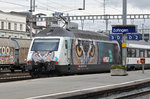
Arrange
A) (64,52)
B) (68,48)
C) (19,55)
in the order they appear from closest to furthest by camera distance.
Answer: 1. (64,52)
2. (68,48)
3. (19,55)

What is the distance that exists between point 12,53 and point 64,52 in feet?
44.4

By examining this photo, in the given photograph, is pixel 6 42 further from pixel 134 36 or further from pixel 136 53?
pixel 134 36

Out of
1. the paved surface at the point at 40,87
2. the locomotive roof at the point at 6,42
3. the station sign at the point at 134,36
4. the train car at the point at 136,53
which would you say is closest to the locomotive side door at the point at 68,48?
the station sign at the point at 134,36

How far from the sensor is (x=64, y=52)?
2459 centimetres

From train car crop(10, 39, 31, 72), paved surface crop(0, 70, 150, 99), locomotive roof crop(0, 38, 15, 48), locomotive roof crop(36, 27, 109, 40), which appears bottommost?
paved surface crop(0, 70, 150, 99)

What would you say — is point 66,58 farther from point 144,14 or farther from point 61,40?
point 144,14

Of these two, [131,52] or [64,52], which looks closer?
[64,52]

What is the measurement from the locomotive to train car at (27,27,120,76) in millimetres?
10476

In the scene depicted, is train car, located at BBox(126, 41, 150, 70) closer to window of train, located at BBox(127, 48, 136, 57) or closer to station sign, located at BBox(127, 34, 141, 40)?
window of train, located at BBox(127, 48, 136, 57)

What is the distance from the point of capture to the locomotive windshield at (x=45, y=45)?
24578mm

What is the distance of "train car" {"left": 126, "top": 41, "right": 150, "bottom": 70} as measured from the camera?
35281 millimetres

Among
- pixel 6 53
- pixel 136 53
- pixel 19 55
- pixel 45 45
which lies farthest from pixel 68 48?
pixel 19 55

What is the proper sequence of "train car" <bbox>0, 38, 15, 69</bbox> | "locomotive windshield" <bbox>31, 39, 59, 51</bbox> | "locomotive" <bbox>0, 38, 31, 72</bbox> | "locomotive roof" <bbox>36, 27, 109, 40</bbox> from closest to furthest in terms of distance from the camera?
"locomotive windshield" <bbox>31, 39, 59, 51</bbox> → "locomotive roof" <bbox>36, 27, 109, 40</bbox> → "train car" <bbox>0, 38, 15, 69</bbox> → "locomotive" <bbox>0, 38, 31, 72</bbox>

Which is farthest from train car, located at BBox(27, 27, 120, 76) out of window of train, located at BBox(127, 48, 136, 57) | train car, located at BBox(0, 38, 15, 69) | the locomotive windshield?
train car, located at BBox(0, 38, 15, 69)
